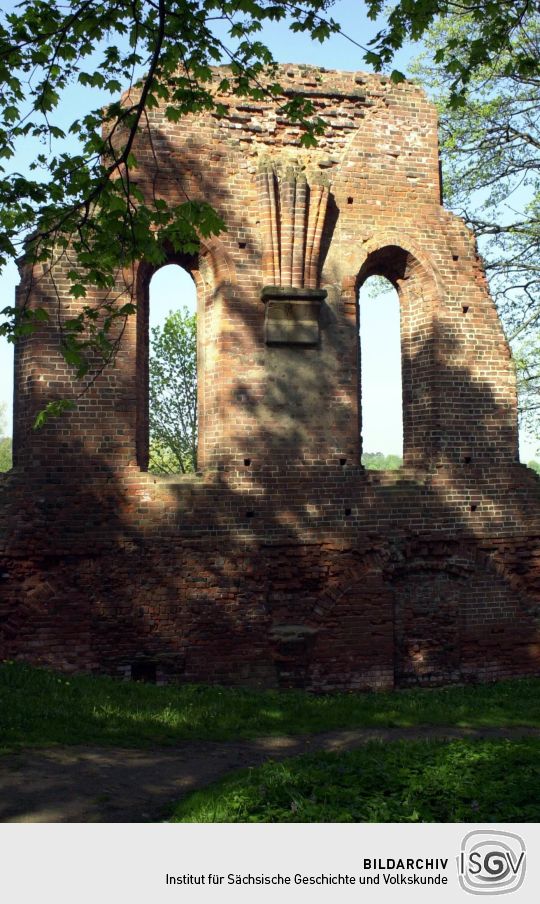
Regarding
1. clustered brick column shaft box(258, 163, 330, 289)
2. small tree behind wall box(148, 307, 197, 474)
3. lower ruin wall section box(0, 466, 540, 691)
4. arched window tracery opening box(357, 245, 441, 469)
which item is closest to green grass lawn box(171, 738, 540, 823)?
Answer: lower ruin wall section box(0, 466, 540, 691)

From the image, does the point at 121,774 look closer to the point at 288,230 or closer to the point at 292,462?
the point at 292,462

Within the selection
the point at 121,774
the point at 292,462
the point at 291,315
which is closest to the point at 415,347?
the point at 291,315

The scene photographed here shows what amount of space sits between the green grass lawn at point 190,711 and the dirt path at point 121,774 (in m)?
0.30

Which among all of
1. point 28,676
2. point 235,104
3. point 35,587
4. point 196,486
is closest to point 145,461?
point 196,486

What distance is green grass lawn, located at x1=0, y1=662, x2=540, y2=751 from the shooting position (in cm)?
787

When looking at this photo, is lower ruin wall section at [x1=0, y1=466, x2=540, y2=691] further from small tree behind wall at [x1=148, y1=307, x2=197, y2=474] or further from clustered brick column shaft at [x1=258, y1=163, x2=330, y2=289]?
small tree behind wall at [x1=148, y1=307, x2=197, y2=474]

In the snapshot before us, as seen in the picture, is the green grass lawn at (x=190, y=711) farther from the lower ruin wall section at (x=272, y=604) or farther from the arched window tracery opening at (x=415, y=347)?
the arched window tracery opening at (x=415, y=347)

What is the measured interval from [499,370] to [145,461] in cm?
493

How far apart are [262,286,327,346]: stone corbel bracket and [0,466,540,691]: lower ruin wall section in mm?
2106

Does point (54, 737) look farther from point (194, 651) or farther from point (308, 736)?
point (194, 651)

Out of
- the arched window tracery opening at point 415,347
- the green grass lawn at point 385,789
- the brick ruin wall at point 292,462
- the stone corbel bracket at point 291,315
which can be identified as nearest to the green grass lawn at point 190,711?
the brick ruin wall at point 292,462

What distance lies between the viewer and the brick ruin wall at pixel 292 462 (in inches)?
413

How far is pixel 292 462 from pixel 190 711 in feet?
11.8

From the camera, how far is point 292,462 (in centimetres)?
1125
